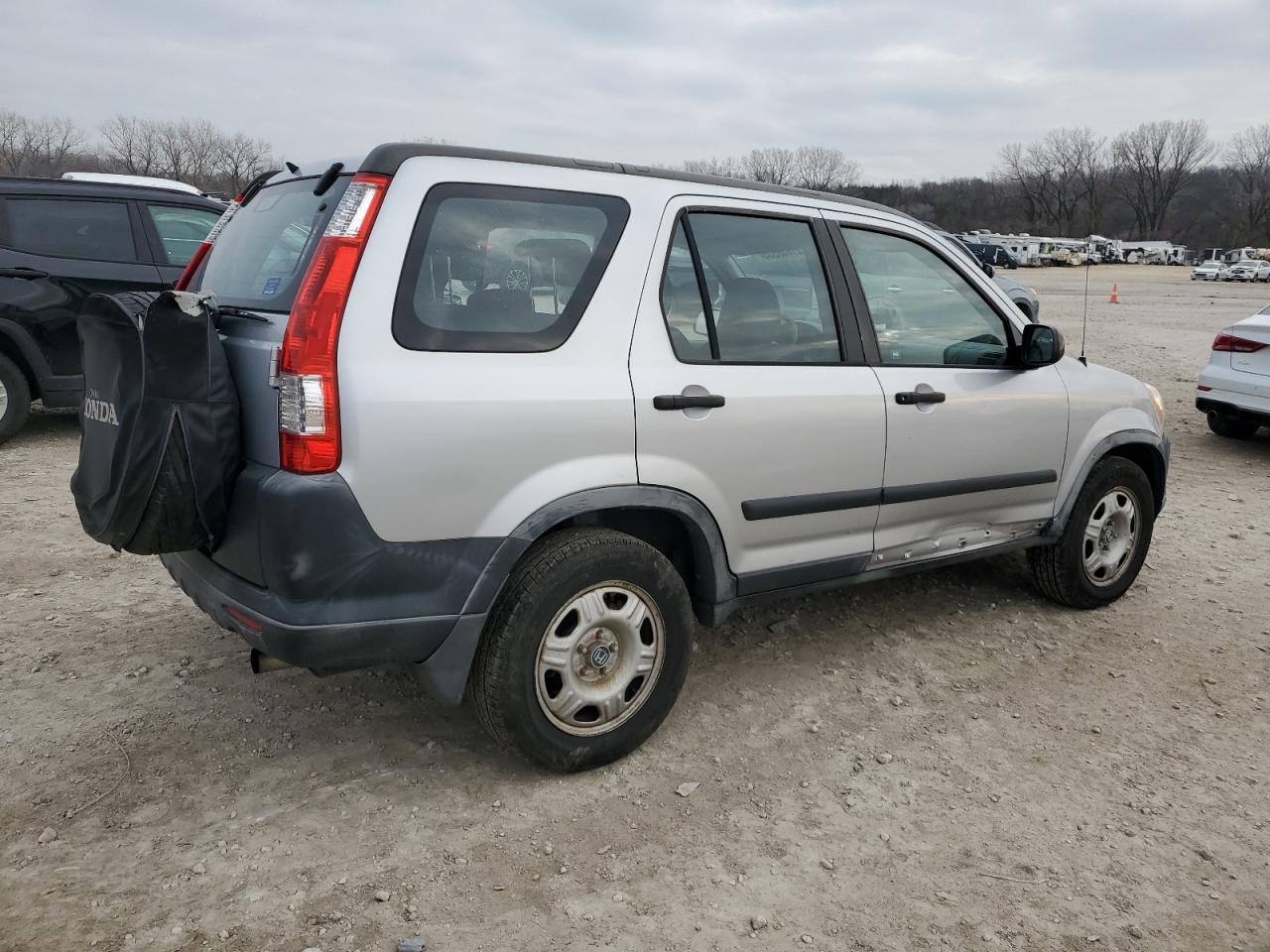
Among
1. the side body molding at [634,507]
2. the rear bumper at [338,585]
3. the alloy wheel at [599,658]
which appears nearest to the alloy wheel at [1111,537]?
the side body molding at [634,507]

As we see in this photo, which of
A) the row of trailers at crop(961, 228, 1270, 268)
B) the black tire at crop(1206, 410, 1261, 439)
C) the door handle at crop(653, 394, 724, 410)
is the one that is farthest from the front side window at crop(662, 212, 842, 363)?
the row of trailers at crop(961, 228, 1270, 268)

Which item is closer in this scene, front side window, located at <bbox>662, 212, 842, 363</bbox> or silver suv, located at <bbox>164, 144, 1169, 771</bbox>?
silver suv, located at <bbox>164, 144, 1169, 771</bbox>

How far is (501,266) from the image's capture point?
9.11 feet

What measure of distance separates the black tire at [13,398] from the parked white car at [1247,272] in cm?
6183

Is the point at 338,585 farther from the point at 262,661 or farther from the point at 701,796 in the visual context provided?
the point at 701,796

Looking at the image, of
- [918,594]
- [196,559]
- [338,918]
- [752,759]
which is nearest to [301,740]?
[196,559]

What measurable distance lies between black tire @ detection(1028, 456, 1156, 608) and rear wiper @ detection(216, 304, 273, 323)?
3.61 metres

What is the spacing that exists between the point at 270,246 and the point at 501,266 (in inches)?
30.8

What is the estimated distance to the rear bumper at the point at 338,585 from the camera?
8.10 feet

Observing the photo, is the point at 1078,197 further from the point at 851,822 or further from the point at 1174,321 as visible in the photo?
the point at 851,822

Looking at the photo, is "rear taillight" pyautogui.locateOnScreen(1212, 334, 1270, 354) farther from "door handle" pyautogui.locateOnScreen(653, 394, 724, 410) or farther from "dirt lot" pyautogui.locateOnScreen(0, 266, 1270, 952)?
"door handle" pyautogui.locateOnScreen(653, 394, 724, 410)

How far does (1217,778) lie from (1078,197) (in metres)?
129

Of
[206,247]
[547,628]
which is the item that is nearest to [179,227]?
[206,247]

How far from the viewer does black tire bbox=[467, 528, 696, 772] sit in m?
2.81
